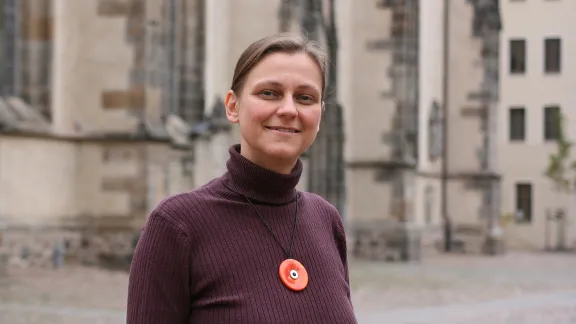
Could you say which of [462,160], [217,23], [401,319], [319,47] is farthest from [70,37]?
[462,160]

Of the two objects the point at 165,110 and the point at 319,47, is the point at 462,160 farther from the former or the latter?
the point at 319,47

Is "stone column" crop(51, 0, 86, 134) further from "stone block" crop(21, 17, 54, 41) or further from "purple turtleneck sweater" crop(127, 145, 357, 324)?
"purple turtleneck sweater" crop(127, 145, 357, 324)

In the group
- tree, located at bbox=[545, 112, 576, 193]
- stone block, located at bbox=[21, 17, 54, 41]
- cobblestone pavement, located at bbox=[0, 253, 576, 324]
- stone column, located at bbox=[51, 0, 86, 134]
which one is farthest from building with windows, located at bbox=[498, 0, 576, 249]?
stone block, located at bbox=[21, 17, 54, 41]

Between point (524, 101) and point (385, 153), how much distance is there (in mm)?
15988

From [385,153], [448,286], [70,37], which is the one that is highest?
[70,37]

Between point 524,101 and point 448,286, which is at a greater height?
point 524,101

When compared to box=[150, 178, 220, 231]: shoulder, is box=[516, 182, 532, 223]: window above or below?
below

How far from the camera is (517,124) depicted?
39.0 metres

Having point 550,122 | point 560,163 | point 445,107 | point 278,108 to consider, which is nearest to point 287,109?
point 278,108

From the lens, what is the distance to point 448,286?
653 inches

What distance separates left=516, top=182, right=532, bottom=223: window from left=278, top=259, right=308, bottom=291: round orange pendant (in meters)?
37.4

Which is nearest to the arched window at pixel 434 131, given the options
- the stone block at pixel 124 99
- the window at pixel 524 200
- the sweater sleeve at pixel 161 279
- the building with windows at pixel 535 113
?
the building with windows at pixel 535 113

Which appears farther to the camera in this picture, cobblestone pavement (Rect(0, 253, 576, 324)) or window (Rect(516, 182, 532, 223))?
window (Rect(516, 182, 532, 223))

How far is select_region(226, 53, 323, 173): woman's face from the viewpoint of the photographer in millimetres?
2115
